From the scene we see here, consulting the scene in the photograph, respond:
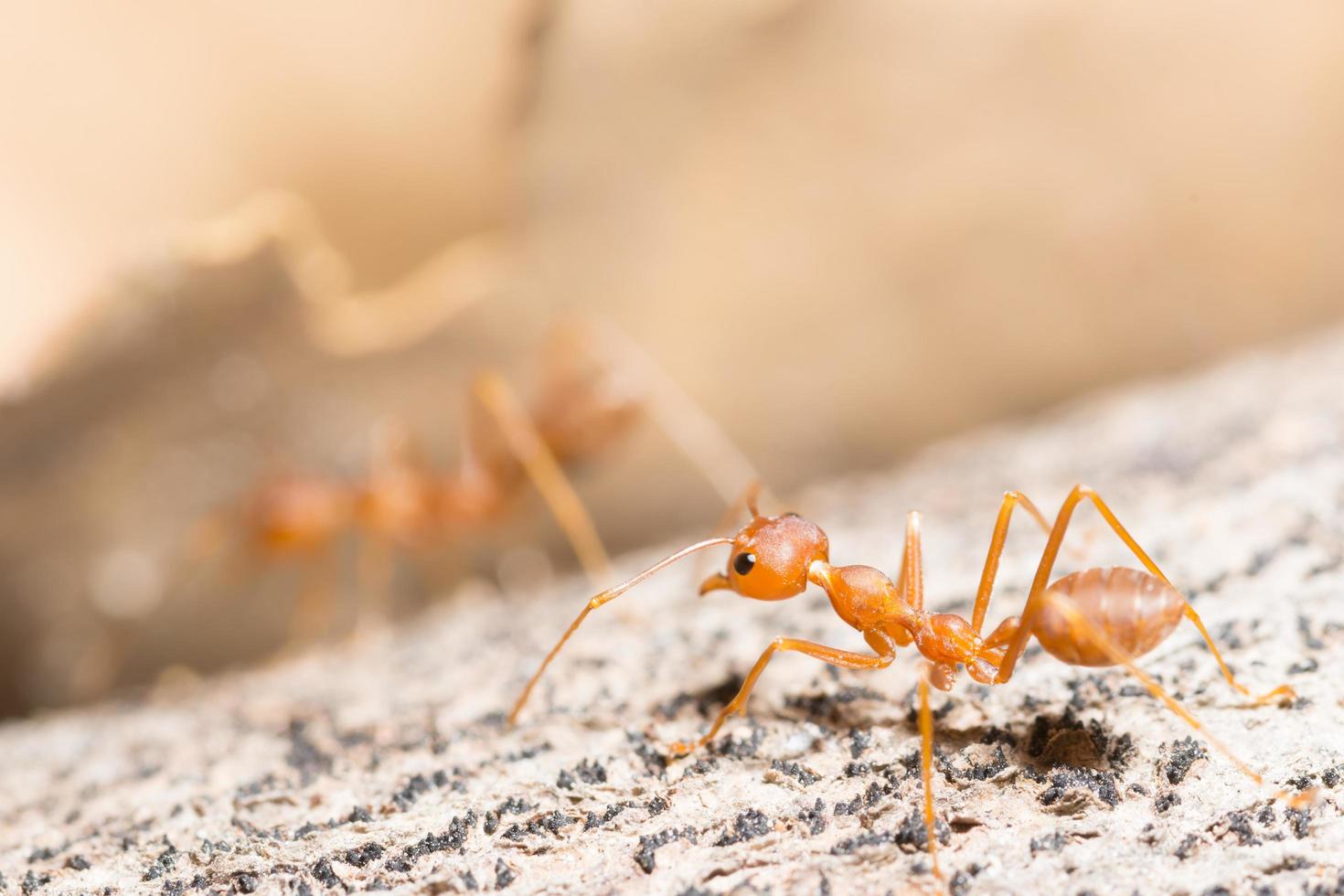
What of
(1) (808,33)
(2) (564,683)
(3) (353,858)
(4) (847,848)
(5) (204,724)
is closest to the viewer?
(4) (847,848)

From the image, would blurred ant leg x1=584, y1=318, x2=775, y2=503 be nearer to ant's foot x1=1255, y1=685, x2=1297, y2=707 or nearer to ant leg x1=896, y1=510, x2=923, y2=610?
ant leg x1=896, y1=510, x2=923, y2=610

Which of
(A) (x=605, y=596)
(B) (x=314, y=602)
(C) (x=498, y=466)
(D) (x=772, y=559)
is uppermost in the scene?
(C) (x=498, y=466)

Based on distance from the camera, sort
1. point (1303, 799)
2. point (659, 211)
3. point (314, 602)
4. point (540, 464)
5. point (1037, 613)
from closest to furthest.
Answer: point (1303, 799) < point (1037, 613) < point (540, 464) < point (659, 211) < point (314, 602)

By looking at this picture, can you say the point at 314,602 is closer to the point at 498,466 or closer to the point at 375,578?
the point at 375,578

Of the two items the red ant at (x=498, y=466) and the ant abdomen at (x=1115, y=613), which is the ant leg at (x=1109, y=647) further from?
the red ant at (x=498, y=466)

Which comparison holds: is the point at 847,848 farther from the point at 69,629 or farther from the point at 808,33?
the point at 69,629

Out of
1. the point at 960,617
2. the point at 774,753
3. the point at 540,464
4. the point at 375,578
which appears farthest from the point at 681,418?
the point at 774,753

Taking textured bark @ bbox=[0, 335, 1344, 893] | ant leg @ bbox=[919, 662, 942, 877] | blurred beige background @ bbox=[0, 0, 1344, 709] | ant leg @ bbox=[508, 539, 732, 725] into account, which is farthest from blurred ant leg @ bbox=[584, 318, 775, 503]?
ant leg @ bbox=[919, 662, 942, 877]

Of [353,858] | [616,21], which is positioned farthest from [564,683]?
[616,21]
